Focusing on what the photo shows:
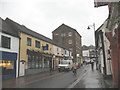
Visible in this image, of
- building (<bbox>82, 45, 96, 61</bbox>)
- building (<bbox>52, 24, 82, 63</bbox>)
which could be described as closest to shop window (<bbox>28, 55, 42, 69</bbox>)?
building (<bbox>82, 45, 96, 61</bbox>)

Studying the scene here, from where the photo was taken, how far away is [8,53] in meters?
15.1

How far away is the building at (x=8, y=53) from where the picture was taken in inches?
567

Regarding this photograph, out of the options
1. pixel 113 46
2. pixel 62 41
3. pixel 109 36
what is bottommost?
pixel 113 46

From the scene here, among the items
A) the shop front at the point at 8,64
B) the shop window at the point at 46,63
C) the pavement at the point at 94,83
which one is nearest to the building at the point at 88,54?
the shop window at the point at 46,63

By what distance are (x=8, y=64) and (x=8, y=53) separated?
1391mm

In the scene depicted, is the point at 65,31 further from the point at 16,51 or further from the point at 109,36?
the point at 109,36

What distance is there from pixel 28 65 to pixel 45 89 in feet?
36.1

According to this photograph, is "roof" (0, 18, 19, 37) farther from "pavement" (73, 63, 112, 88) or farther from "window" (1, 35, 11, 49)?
"pavement" (73, 63, 112, 88)

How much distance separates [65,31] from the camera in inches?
1987

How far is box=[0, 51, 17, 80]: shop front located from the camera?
1429 centimetres

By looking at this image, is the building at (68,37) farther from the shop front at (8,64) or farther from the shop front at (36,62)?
the shop front at (8,64)

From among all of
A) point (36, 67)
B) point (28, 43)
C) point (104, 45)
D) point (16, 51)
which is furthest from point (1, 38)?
point (104, 45)

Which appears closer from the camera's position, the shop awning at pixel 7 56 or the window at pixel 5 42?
the shop awning at pixel 7 56

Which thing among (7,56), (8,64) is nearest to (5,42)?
(7,56)
